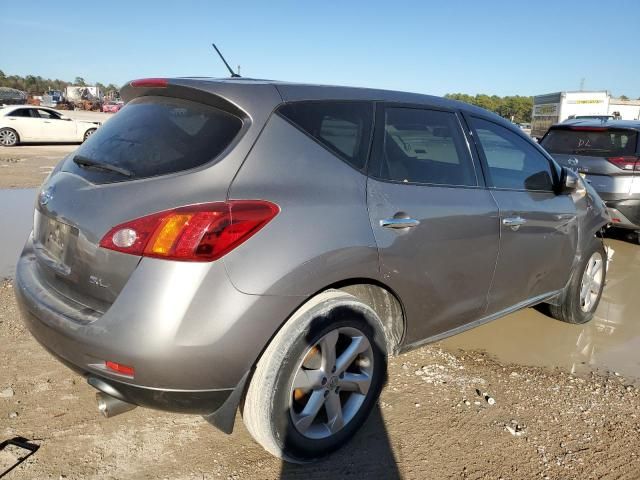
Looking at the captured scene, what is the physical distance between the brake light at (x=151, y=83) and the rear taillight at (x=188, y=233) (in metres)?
0.82

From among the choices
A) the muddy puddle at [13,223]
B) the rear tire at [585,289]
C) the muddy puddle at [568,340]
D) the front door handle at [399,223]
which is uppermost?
the front door handle at [399,223]

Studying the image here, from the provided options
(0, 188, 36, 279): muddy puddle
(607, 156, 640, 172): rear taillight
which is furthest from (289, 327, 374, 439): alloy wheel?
(607, 156, 640, 172): rear taillight

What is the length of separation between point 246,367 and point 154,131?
114cm

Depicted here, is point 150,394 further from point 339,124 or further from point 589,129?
point 589,129

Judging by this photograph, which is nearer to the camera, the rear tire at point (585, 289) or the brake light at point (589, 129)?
the rear tire at point (585, 289)

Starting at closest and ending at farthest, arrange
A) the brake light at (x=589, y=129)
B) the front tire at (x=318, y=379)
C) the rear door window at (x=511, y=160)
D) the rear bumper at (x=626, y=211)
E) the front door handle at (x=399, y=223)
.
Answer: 1. the front tire at (x=318, y=379)
2. the front door handle at (x=399, y=223)
3. the rear door window at (x=511, y=160)
4. the rear bumper at (x=626, y=211)
5. the brake light at (x=589, y=129)

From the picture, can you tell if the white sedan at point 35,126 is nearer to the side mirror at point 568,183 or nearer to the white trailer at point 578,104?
the side mirror at point 568,183

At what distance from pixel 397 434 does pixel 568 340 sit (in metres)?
2.09

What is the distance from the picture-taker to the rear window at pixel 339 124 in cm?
251

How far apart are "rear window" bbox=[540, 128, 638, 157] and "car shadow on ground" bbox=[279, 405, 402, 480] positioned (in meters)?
5.62

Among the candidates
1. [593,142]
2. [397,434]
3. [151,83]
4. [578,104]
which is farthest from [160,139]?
[578,104]

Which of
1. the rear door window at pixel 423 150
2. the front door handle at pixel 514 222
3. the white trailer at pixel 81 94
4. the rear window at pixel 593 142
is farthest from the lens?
the white trailer at pixel 81 94

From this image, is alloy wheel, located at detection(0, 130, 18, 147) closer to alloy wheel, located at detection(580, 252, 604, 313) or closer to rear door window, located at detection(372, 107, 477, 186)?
rear door window, located at detection(372, 107, 477, 186)

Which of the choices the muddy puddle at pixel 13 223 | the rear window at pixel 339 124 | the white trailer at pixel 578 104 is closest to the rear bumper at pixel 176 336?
the rear window at pixel 339 124
